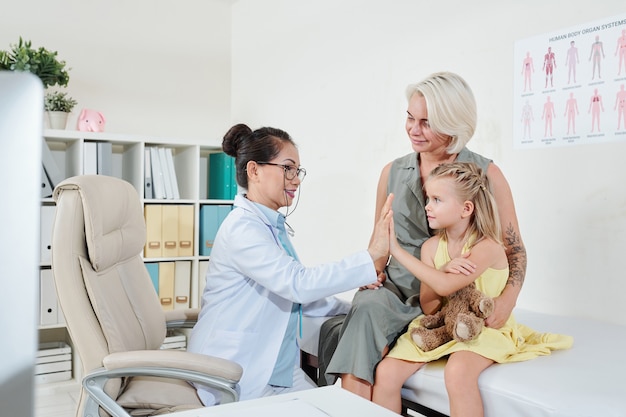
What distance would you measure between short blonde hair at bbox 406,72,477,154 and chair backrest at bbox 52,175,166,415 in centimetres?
93

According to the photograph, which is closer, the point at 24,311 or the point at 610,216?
the point at 24,311

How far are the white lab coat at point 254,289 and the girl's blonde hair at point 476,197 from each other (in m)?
0.29

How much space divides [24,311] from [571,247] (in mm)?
2145

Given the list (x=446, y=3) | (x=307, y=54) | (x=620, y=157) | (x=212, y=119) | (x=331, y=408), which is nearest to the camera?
(x=331, y=408)

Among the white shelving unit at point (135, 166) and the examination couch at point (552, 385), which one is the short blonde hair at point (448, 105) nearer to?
the examination couch at point (552, 385)

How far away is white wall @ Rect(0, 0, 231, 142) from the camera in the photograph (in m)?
3.87

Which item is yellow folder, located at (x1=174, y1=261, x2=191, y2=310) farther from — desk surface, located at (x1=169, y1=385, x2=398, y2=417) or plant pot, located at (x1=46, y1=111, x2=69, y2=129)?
desk surface, located at (x1=169, y1=385, x2=398, y2=417)

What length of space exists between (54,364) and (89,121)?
141cm

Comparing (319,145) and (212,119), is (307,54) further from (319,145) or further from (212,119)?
(212,119)

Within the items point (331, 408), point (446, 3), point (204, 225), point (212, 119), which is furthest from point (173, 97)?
point (331, 408)

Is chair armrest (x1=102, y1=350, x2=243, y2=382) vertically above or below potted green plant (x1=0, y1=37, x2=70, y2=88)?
below

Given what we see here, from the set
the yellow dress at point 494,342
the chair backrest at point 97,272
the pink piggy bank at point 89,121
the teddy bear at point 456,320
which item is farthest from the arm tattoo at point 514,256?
the pink piggy bank at point 89,121

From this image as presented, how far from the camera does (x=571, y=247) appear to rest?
221 cm

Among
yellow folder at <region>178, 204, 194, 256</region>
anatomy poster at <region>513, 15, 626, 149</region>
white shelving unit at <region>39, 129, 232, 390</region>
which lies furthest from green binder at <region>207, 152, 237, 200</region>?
anatomy poster at <region>513, 15, 626, 149</region>
